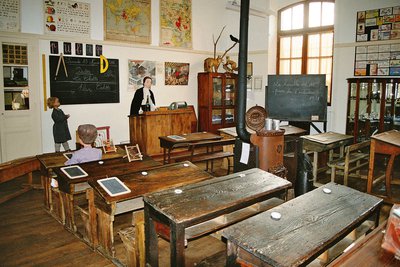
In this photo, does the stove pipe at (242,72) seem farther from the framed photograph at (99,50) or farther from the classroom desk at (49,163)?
the framed photograph at (99,50)

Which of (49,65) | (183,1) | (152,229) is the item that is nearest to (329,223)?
(152,229)

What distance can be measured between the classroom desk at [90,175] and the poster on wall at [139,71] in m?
3.77

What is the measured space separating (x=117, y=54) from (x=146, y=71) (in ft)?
2.61

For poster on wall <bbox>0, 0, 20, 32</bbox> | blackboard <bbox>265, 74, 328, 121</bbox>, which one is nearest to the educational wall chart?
blackboard <bbox>265, 74, 328, 121</bbox>

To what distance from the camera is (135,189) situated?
8.96 ft

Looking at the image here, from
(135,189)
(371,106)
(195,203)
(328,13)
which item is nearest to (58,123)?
(135,189)

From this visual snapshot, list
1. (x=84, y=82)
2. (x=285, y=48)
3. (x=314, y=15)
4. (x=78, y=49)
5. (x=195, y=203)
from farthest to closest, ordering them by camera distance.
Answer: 1. (x=285, y=48)
2. (x=314, y=15)
3. (x=84, y=82)
4. (x=78, y=49)
5. (x=195, y=203)

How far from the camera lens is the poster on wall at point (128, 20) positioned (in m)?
6.74

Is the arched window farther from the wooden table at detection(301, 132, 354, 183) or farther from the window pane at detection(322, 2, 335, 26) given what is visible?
the wooden table at detection(301, 132, 354, 183)

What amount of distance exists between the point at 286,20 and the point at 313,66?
1.42 metres

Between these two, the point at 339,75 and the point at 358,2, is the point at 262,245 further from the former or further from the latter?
the point at 358,2

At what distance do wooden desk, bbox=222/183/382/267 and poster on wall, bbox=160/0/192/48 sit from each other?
627 cm

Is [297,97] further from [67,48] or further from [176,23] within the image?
[67,48]

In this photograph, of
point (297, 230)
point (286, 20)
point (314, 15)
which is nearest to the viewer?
point (297, 230)
